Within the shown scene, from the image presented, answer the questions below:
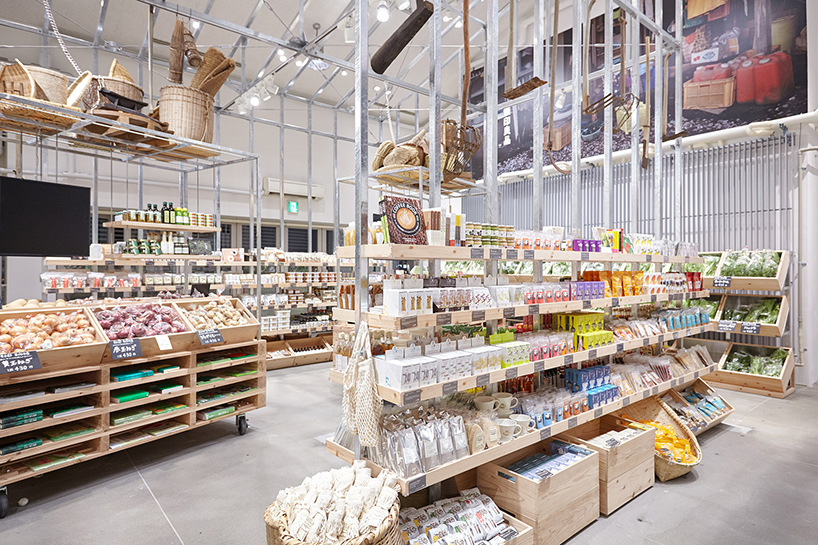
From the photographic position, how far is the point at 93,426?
3369 millimetres

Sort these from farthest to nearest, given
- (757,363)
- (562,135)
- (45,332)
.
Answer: (562,135), (757,363), (45,332)

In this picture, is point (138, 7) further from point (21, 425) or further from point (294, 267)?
point (21, 425)

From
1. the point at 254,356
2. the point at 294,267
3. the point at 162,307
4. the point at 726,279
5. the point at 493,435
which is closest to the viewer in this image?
the point at 493,435

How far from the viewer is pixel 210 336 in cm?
403

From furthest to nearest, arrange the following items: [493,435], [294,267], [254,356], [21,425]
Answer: [294,267] < [254,356] < [21,425] < [493,435]

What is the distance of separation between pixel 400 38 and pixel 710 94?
20.7ft

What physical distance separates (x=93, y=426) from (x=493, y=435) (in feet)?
9.63

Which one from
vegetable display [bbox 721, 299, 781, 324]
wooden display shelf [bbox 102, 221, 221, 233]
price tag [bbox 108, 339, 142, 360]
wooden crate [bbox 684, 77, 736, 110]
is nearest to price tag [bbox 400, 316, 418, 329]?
price tag [bbox 108, 339, 142, 360]

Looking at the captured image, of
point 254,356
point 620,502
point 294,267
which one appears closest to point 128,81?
point 254,356

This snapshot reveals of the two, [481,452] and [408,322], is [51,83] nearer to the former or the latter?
[408,322]

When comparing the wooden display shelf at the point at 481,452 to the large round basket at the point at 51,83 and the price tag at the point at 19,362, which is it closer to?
the price tag at the point at 19,362

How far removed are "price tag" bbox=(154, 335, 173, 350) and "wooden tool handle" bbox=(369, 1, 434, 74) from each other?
9.01 feet

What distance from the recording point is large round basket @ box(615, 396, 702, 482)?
3.31 m

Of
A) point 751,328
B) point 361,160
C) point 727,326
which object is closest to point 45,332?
point 361,160
